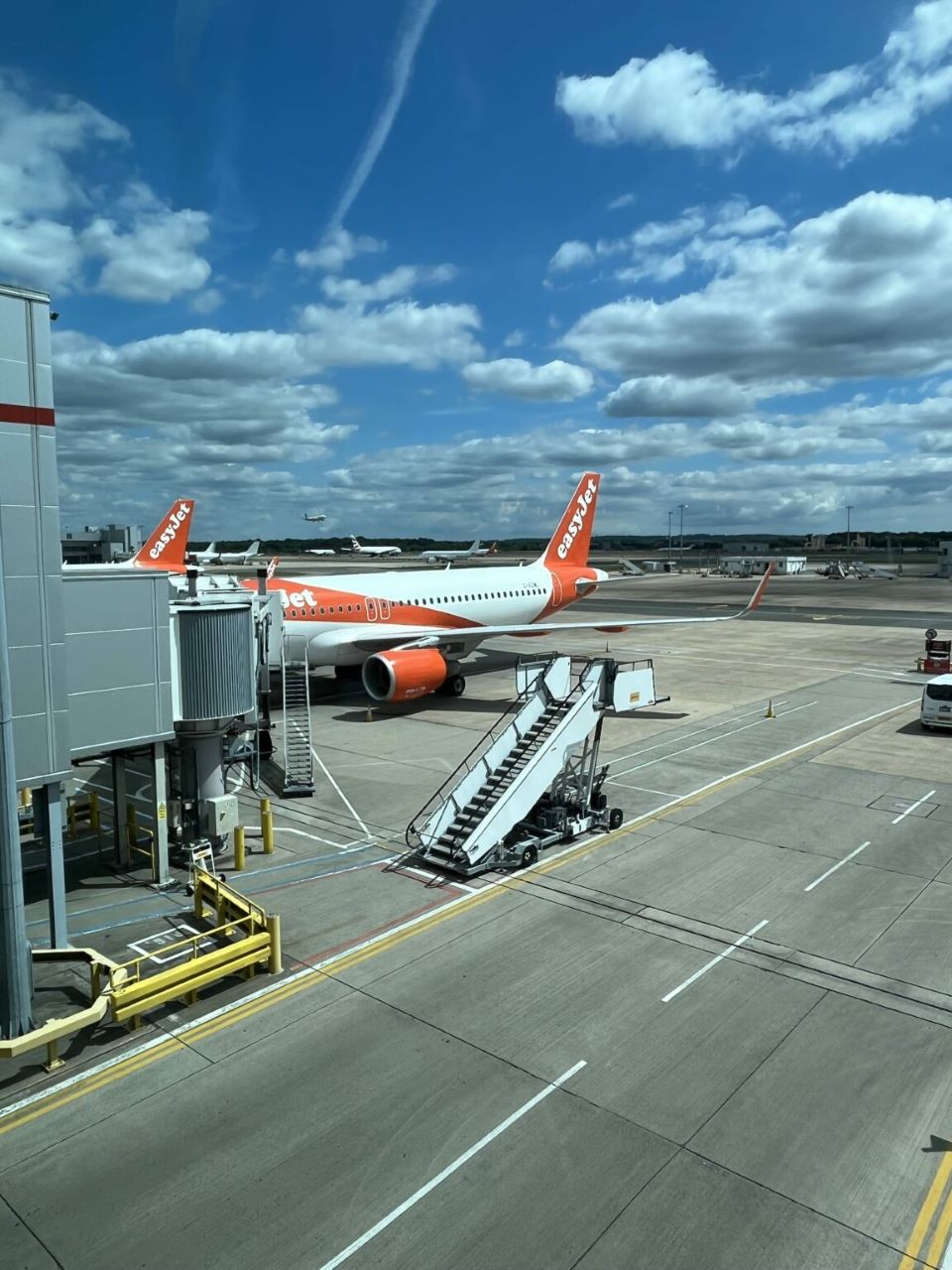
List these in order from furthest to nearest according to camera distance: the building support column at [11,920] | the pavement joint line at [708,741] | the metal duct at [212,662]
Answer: the pavement joint line at [708,741] → the metal duct at [212,662] → the building support column at [11,920]

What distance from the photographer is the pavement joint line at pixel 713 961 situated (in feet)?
42.8

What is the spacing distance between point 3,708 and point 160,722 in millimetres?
6384

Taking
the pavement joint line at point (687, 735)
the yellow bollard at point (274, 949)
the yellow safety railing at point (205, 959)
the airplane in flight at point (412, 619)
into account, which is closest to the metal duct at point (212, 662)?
the yellow safety railing at point (205, 959)

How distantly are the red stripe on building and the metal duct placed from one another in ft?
18.4

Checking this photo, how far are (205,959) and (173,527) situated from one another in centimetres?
5810

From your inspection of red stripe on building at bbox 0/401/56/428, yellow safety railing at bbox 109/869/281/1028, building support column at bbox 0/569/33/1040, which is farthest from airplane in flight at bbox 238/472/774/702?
building support column at bbox 0/569/33/1040

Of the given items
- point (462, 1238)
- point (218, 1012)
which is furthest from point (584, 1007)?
point (218, 1012)

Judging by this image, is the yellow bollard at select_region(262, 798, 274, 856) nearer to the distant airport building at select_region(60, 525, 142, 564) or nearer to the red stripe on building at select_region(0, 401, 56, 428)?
the red stripe on building at select_region(0, 401, 56, 428)

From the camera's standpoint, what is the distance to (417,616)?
3928 centimetres

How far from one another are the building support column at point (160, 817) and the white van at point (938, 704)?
88.9ft

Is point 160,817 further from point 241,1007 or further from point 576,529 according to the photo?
point 576,529

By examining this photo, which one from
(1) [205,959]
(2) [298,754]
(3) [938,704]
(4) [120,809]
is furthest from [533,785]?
(3) [938,704]

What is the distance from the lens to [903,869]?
18141mm

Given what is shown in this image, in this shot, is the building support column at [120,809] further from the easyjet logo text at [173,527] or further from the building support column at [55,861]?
the easyjet logo text at [173,527]
